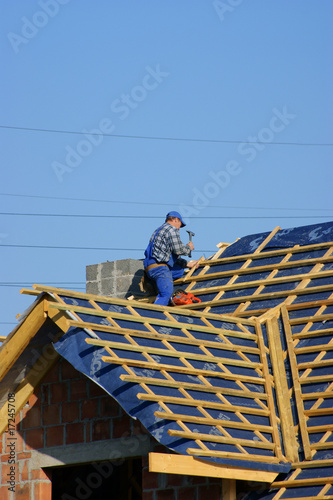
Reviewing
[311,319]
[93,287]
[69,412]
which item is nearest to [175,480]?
[69,412]

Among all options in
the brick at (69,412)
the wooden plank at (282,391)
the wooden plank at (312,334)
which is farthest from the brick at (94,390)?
the wooden plank at (312,334)

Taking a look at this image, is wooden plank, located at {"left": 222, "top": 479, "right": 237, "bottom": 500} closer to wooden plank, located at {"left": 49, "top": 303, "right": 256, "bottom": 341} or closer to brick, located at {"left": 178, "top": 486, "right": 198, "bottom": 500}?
brick, located at {"left": 178, "top": 486, "right": 198, "bottom": 500}

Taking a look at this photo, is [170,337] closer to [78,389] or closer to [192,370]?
[192,370]

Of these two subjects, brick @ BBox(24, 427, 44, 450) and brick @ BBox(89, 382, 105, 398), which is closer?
brick @ BBox(89, 382, 105, 398)

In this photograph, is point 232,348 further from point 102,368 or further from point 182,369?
point 102,368

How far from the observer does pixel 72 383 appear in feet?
29.1

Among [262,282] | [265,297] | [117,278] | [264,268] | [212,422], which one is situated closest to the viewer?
[212,422]

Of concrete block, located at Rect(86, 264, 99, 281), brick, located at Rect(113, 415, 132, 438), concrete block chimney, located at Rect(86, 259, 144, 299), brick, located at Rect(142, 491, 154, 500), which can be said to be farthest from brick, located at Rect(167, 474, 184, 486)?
concrete block, located at Rect(86, 264, 99, 281)

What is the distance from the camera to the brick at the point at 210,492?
7.86 m

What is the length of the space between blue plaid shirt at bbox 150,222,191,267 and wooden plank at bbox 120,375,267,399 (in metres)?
3.52

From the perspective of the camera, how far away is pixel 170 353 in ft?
26.2

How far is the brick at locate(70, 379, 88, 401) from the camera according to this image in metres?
8.73

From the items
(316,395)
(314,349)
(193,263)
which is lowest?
(316,395)

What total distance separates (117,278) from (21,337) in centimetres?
460
